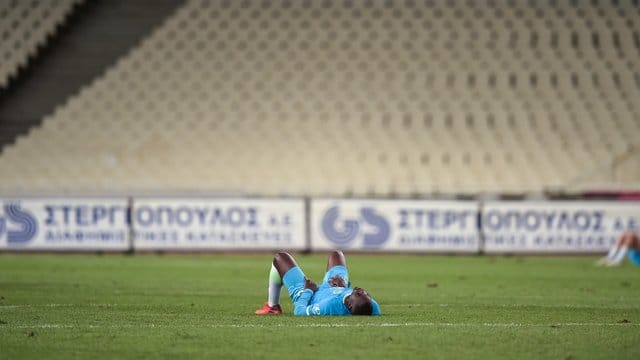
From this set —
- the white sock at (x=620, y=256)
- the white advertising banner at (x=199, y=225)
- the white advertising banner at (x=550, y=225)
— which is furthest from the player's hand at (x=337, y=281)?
the white advertising banner at (x=550, y=225)

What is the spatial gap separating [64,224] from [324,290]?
16.4 meters

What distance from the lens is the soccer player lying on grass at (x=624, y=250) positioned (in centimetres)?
2584

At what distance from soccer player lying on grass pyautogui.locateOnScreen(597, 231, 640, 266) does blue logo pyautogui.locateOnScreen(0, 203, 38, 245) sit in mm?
12984

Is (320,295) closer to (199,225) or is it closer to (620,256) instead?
(620,256)

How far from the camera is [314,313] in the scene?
1245 centimetres

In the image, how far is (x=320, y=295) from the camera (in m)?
12.4

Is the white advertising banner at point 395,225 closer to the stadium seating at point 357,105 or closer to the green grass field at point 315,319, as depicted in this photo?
the stadium seating at point 357,105

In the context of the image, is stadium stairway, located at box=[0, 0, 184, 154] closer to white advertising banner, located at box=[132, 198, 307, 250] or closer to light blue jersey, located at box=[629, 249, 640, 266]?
white advertising banner, located at box=[132, 198, 307, 250]

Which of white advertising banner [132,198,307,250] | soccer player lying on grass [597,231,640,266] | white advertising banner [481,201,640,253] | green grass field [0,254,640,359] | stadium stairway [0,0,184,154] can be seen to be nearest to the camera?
green grass field [0,254,640,359]

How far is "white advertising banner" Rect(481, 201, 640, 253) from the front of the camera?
2797 cm

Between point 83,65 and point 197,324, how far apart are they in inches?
1007

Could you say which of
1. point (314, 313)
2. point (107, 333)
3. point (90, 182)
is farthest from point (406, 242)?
point (107, 333)

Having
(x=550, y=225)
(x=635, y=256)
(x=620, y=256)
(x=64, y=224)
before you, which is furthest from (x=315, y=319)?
(x=550, y=225)

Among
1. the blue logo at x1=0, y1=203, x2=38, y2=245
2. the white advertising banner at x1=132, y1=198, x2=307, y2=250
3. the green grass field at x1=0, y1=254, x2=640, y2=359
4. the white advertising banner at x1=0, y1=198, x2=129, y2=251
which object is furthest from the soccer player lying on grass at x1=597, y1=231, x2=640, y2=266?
the blue logo at x1=0, y1=203, x2=38, y2=245
